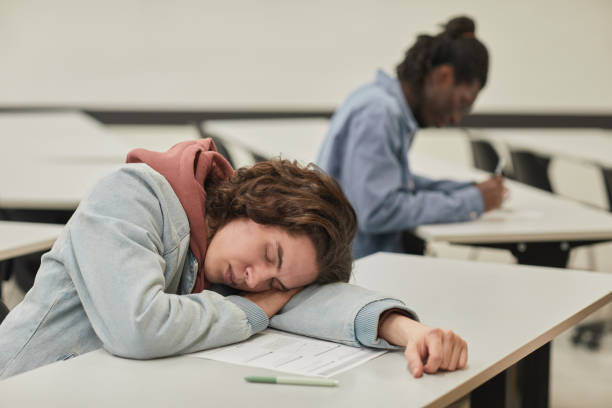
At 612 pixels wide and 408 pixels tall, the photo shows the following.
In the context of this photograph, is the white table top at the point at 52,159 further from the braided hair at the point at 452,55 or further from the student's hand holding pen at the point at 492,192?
the student's hand holding pen at the point at 492,192

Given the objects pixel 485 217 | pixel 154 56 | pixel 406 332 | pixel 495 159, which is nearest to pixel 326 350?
pixel 406 332

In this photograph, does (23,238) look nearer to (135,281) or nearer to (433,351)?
(135,281)

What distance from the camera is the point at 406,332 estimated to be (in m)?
1.26

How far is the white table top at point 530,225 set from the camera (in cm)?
249

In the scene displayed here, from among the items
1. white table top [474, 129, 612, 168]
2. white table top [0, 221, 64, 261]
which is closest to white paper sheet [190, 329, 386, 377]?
white table top [0, 221, 64, 261]

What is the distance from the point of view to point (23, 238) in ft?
7.21

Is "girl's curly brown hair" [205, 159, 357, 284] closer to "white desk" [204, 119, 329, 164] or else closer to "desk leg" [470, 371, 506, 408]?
"desk leg" [470, 371, 506, 408]

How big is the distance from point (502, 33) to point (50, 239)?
14.6 ft

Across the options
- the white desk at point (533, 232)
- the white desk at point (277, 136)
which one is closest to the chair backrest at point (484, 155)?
the white desk at point (277, 136)

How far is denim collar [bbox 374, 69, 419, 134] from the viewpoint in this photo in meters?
2.74

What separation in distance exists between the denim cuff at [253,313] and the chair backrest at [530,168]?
2.99 m

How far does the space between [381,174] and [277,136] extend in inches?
66.9

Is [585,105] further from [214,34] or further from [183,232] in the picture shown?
[183,232]

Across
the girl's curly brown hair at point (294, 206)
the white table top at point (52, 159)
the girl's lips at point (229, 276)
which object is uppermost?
the girl's curly brown hair at point (294, 206)
